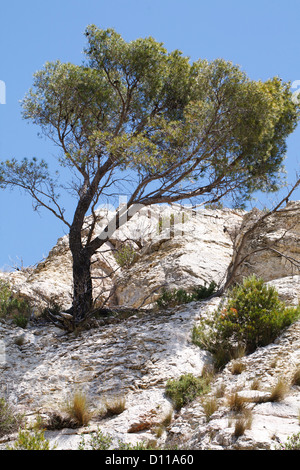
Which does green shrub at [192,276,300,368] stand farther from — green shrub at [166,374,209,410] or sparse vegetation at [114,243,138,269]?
sparse vegetation at [114,243,138,269]

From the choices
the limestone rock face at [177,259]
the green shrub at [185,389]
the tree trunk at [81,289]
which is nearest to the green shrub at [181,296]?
the limestone rock face at [177,259]

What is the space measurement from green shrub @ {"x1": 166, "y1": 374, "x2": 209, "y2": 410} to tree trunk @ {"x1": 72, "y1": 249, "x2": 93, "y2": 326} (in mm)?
4226

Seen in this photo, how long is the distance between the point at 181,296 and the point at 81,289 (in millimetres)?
2431

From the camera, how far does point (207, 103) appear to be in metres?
13.3

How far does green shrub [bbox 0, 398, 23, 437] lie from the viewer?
7.28 m

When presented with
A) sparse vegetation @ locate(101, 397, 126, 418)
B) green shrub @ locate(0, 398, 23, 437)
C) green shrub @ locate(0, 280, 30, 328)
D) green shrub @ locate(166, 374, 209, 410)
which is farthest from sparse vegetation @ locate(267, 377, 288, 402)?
green shrub @ locate(0, 280, 30, 328)

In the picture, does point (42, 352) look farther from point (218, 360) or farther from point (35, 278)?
point (35, 278)

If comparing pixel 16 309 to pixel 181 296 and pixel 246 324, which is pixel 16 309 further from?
pixel 246 324

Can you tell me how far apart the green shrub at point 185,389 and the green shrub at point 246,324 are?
92 centimetres

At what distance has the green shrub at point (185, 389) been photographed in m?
7.64

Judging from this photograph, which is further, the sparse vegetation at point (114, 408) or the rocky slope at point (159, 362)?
the sparse vegetation at point (114, 408)

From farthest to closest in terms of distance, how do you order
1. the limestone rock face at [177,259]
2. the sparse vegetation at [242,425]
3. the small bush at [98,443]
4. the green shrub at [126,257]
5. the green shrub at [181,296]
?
the green shrub at [126,257]
the limestone rock face at [177,259]
the green shrub at [181,296]
the small bush at [98,443]
the sparse vegetation at [242,425]

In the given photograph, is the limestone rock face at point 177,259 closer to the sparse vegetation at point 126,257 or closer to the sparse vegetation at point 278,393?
the sparse vegetation at point 126,257

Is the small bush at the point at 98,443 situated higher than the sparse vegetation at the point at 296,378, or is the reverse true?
the sparse vegetation at the point at 296,378
